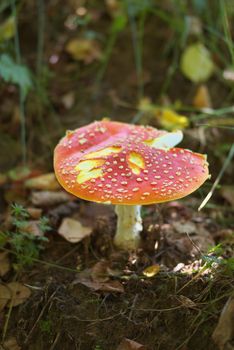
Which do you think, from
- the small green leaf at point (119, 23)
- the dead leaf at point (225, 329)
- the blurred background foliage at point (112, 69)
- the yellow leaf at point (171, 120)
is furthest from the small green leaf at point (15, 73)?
the dead leaf at point (225, 329)

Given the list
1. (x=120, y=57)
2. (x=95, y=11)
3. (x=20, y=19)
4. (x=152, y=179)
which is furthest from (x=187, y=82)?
(x=152, y=179)

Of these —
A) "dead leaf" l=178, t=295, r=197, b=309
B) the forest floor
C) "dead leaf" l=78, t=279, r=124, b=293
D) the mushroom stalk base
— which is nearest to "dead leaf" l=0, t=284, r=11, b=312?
the forest floor

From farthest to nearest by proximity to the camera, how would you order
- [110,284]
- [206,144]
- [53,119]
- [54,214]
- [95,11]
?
[95,11], [53,119], [206,144], [54,214], [110,284]

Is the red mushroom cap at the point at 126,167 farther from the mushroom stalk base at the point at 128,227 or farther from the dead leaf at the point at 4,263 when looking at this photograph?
the dead leaf at the point at 4,263

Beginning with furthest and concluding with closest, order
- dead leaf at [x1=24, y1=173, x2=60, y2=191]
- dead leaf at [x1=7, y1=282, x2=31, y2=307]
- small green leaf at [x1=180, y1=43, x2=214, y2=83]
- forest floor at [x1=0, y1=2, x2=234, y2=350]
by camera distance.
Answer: small green leaf at [x1=180, y1=43, x2=214, y2=83], dead leaf at [x1=24, y1=173, x2=60, y2=191], dead leaf at [x1=7, y1=282, x2=31, y2=307], forest floor at [x1=0, y1=2, x2=234, y2=350]

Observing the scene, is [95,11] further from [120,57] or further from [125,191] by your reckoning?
[125,191]

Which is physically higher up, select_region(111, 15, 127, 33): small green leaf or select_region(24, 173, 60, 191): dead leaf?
select_region(111, 15, 127, 33): small green leaf

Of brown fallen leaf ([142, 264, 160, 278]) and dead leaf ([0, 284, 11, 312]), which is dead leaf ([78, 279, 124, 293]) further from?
dead leaf ([0, 284, 11, 312])
